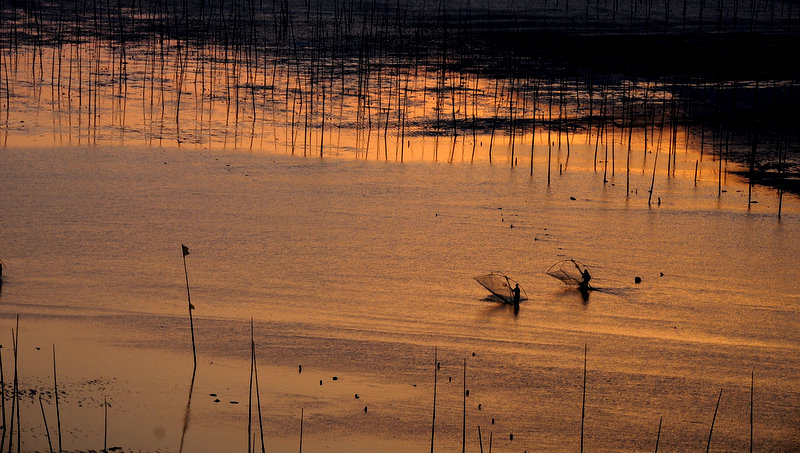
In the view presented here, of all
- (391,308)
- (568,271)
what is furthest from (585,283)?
(391,308)

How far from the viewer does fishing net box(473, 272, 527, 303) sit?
447cm

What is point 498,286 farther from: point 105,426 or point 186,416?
point 105,426

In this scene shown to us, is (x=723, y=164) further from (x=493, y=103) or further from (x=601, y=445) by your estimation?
(x=601, y=445)

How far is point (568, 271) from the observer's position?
493cm

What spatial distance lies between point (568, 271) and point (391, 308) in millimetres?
1010

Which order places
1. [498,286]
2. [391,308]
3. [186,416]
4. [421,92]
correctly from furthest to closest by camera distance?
[421,92] → [498,286] → [391,308] → [186,416]

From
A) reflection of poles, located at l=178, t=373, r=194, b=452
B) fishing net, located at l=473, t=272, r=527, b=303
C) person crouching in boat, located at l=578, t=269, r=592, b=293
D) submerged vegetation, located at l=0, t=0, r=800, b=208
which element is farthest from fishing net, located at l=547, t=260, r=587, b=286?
submerged vegetation, located at l=0, t=0, r=800, b=208

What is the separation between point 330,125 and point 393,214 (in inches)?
121

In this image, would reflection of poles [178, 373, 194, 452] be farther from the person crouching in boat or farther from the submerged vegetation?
the submerged vegetation

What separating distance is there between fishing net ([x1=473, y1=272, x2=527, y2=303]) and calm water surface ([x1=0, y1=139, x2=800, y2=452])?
0.18 ft

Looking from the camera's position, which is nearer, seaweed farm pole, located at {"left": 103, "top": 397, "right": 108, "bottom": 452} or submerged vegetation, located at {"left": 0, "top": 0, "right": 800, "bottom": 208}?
seaweed farm pole, located at {"left": 103, "top": 397, "right": 108, "bottom": 452}

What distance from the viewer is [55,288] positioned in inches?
176

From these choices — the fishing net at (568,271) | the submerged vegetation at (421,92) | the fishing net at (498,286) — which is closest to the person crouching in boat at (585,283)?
the fishing net at (568,271)

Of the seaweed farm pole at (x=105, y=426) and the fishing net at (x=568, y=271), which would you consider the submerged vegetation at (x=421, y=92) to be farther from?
the seaweed farm pole at (x=105, y=426)
